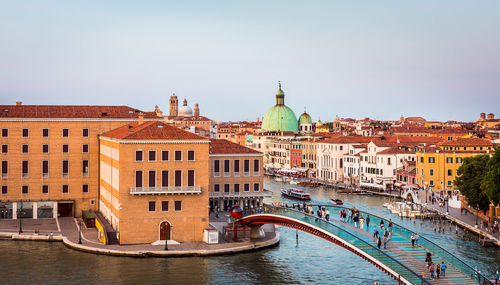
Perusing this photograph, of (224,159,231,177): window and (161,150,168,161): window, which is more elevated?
(161,150,168,161): window

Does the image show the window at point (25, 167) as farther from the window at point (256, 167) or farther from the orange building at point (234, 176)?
the window at point (256, 167)

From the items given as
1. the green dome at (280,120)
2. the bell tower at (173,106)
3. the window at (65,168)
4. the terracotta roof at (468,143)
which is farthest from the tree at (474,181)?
the bell tower at (173,106)

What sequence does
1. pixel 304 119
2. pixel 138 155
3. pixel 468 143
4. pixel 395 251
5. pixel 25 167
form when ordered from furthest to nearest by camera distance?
pixel 304 119 → pixel 468 143 → pixel 25 167 → pixel 138 155 → pixel 395 251

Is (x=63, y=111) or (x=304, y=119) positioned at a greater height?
(x=304, y=119)

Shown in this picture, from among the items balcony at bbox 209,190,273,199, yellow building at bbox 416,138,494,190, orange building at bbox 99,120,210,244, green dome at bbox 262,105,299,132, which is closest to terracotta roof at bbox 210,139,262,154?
balcony at bbox 209,190,273,199

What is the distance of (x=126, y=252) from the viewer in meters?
37.1

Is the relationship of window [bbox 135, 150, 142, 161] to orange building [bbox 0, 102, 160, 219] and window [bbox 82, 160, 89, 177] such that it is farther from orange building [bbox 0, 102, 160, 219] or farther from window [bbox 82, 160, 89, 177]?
window [bbox 82, 160, 89, 177]

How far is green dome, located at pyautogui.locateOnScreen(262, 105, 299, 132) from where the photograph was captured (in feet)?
455

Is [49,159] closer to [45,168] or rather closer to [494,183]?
[45,168]

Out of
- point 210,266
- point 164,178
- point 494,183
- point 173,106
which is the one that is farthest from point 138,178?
point 173,106

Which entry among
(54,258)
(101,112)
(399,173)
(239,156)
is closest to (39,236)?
(54,258)

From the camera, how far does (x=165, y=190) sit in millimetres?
38938

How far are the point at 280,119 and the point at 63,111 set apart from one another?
301 feet

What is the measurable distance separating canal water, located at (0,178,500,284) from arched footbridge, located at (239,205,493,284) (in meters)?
2.34
